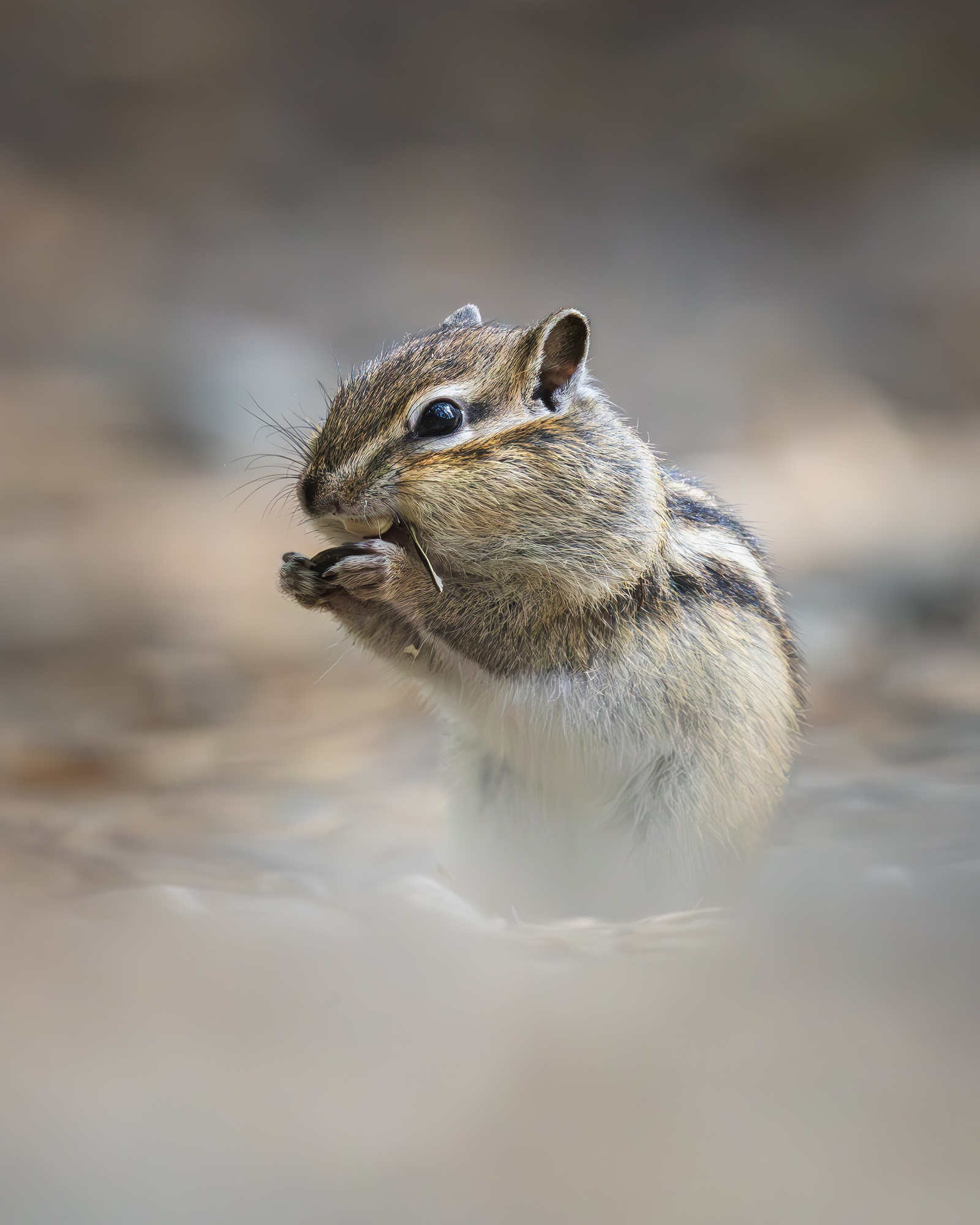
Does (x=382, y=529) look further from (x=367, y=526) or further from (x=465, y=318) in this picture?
(x=465, y=318)

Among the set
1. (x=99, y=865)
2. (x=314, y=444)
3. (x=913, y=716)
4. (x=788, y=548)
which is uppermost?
(x=788, y=548)

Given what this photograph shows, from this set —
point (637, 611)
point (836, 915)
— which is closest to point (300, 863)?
point (637, 611)

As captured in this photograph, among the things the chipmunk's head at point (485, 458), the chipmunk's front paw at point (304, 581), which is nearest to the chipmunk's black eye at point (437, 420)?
the chipmunk's head at point (485, 458)

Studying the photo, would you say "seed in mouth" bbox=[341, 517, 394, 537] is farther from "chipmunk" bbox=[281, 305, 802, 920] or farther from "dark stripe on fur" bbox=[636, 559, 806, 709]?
"dark stripe on fur" bbox=[636, 559, 806, 709]

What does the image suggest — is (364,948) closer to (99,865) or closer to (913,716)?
(99,865)

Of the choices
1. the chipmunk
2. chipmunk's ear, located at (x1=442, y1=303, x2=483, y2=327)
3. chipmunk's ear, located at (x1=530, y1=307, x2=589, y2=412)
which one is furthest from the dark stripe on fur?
chipmunk's ear, located at (x1=442, y1=303, x2=483, y2=327)
